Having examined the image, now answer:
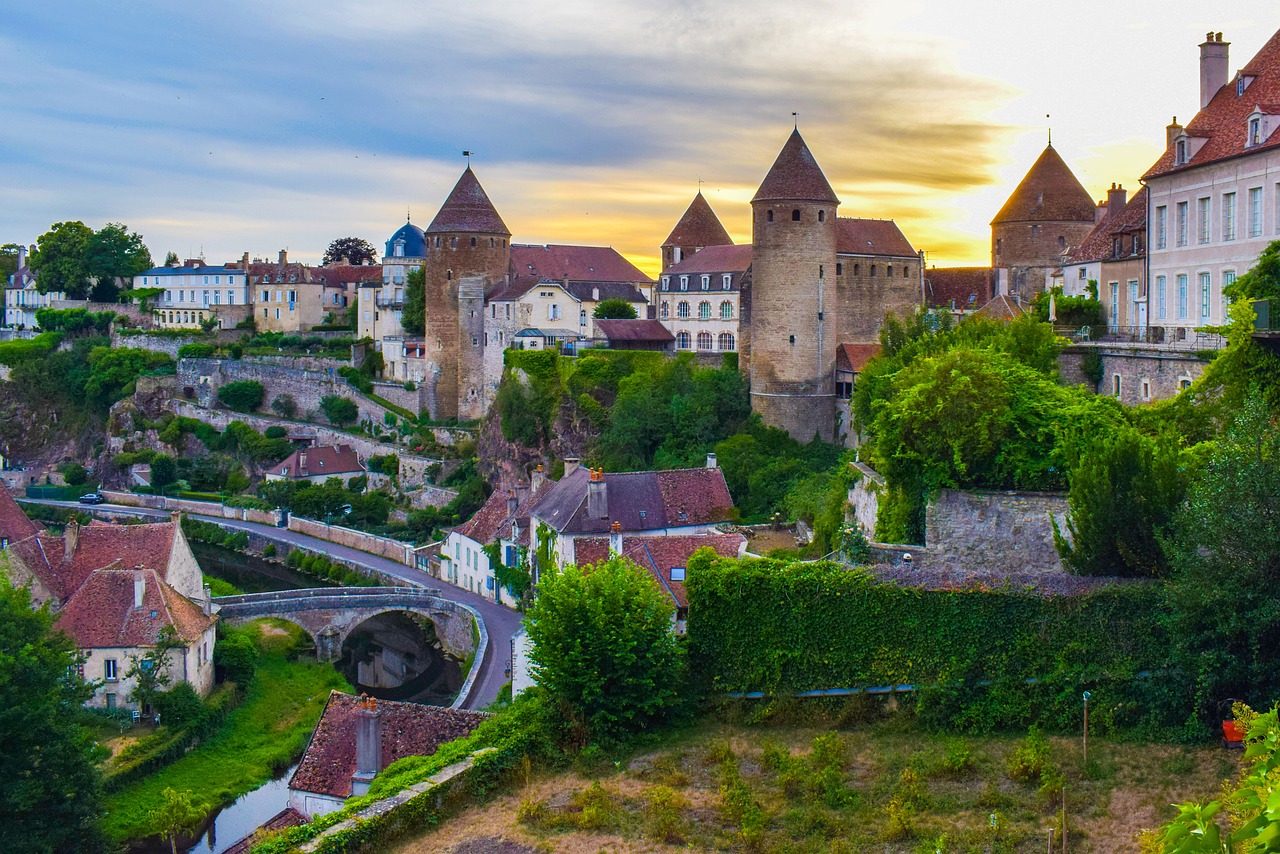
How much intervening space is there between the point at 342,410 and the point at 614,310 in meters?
18.0

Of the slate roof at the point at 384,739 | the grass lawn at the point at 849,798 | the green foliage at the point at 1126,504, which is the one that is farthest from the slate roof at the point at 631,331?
the grass lawn at the point at 849,798

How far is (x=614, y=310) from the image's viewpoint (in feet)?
179

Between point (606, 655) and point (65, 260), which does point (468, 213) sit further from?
point (65, 260)

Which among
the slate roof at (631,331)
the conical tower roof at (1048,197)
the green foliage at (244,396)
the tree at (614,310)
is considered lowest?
the green foliage at (244,396)

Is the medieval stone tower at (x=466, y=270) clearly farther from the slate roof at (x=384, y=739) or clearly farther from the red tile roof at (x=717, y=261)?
the slate roof at (x=384, y=739)

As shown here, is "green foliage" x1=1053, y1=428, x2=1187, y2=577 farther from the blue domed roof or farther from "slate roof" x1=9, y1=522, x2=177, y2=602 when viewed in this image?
the blue domed roof

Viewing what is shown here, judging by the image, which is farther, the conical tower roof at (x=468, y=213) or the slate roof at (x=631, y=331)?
the conical tower roof at (x=468, y=213)

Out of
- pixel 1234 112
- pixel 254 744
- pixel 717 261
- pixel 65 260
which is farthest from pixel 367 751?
pixel 65 260

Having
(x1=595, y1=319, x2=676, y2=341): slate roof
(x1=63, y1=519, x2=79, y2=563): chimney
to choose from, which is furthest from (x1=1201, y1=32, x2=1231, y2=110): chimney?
(x1=63, y1=519, x2=79, y2=563): chimney

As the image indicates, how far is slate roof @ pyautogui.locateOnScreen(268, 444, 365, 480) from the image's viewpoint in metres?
58.6

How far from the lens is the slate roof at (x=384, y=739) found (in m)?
23.0

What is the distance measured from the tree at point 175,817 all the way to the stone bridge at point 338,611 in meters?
12.0

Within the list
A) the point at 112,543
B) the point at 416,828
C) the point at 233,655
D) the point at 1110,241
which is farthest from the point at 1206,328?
the point at 112,543

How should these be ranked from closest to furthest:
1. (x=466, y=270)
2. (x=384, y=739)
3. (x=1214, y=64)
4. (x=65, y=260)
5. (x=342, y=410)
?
(x=384, y=739)
(x=1214, y=64)
(x=466, y=270)
(x=342, y=410)
(x=65, y=260)
